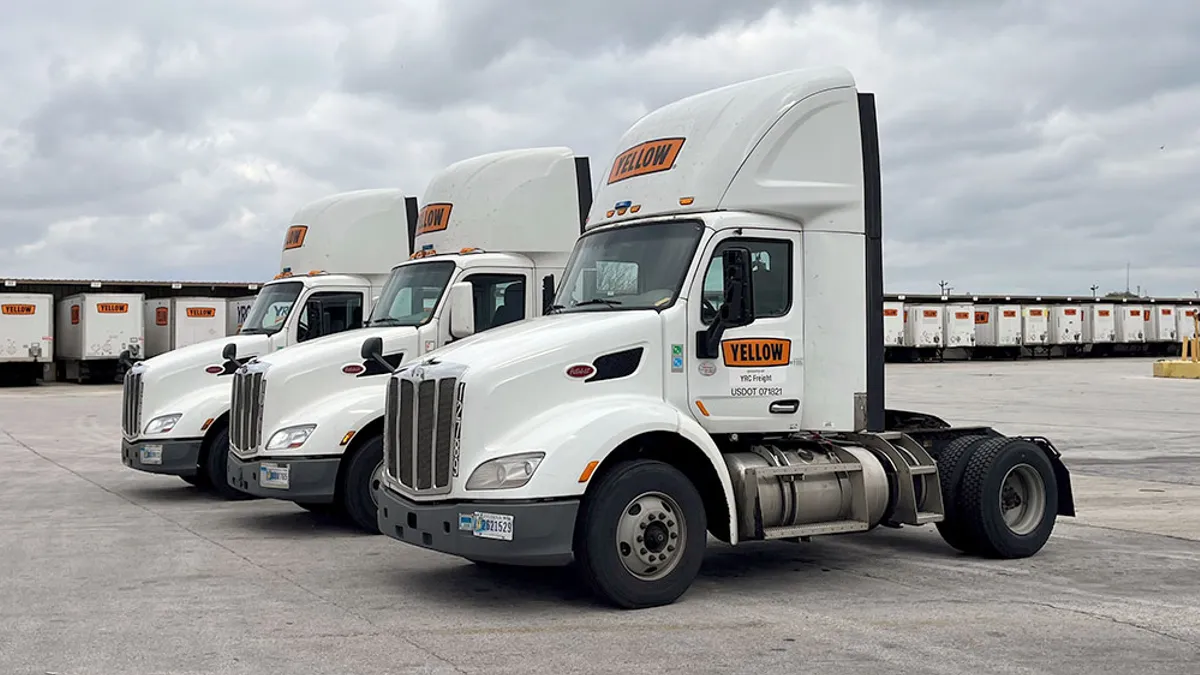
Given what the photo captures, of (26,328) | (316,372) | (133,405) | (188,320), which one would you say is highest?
(188,320)

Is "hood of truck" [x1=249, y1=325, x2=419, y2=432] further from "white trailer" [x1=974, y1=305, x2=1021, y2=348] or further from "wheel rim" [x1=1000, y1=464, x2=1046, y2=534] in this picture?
"white trailer" [x1=974, y1=305, x2=1021, y2=348]

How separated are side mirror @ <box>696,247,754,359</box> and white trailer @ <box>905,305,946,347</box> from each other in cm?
5534

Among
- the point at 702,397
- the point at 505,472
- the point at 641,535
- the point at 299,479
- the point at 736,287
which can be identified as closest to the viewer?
the point at 505,472

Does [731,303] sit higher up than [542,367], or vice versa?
[731,303]

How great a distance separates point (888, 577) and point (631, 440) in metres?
2.46

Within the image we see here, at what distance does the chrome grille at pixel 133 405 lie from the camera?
14.3 metres

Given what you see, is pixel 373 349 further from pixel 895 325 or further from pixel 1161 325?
pixel 1161 325

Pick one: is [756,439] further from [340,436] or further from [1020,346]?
[1020,346]

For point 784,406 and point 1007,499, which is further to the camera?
point 1007,499

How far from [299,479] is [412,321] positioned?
2152mm

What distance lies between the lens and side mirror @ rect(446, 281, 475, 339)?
10875mm

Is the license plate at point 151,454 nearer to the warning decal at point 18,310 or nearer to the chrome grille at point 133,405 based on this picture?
the chrome grille at point 133,405

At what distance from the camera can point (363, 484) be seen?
11.4 m

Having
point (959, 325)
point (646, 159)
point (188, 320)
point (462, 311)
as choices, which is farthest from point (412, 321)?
point (959, 325)
